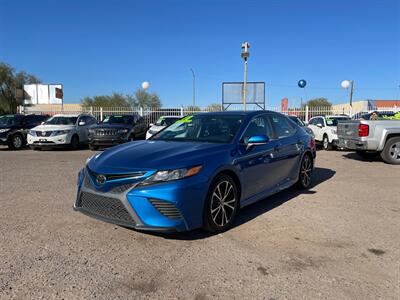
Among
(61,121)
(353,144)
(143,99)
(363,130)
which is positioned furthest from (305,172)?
(143,99)

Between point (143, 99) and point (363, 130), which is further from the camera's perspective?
point (143, 99)

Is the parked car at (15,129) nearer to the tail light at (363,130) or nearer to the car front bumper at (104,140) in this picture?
the car front bumper at (104,140)

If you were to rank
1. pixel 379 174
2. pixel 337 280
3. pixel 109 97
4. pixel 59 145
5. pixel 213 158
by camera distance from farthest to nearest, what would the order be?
pixel 109 97
pixel 59 145
pixel 379 174
pixel 213 158
pixel 337 280

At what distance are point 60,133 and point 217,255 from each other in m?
12.9

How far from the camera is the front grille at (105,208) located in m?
3.87

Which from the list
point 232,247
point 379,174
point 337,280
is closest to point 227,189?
point 232,247

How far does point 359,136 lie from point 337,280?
320 inches

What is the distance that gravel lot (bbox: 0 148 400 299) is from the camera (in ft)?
10.1

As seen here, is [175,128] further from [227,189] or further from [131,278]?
[131,278]

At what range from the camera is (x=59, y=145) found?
1502 cm

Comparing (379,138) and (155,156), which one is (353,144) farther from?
(155,156)

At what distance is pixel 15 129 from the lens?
15883 millimetres

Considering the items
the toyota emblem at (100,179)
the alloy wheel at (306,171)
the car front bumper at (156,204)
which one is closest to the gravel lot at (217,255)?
the car front bumper at (156,204)

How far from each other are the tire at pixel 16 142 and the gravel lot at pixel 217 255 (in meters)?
11.0
